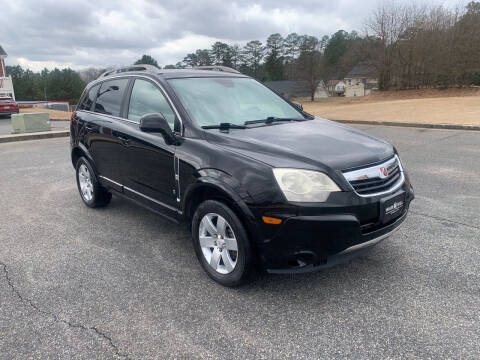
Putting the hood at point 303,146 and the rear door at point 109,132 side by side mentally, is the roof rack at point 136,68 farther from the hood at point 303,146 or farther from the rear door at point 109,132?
the hood at point 303,146

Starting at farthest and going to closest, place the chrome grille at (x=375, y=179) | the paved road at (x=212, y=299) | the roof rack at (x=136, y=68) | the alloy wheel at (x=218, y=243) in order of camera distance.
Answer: the roof rack at (x=136, y=68), the alloy wheel at (x=218, y=243), the chrome grille at (x=375, y=179), the paved road at (x=212, y=299)

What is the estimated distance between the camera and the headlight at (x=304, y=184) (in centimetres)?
274

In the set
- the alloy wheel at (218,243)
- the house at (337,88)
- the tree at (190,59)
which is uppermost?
the tree at (190,59)

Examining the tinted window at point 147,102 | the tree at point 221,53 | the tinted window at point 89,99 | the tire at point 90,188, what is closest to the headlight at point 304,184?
the tinted window at point 147,102

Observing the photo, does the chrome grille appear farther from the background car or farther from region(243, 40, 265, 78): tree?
region(243, 40, 265, 78): tree

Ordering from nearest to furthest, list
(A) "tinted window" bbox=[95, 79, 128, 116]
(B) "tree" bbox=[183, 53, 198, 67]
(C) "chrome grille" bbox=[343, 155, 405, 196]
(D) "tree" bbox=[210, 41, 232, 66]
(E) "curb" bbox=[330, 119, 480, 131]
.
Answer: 1. (C) "chrome grille" bbox=[343, 155, 405, 196]
2. (A) "tinted window" bbox=[95, 79, 128, 116]
3. (E) "curb" bbox=[330, 119, 480, 131]
4. (B) "tree" bbox=[183, 53, 198, 67]
5. (D) "tree" bbox=[210, 41, 232, 66]

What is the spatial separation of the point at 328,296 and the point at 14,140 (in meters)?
13.1

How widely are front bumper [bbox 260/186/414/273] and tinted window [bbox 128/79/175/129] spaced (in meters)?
1.57

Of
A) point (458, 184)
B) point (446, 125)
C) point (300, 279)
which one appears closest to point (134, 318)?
point (300, 279)

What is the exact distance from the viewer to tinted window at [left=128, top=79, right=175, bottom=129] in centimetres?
376

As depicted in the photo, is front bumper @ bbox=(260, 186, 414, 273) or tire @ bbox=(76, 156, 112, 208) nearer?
front bumper @ bbox=(260, 186, 414, 273)

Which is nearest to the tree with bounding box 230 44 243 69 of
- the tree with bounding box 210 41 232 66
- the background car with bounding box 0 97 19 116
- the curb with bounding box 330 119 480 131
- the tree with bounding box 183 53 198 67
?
the tree with bounding box 210 41 232 66

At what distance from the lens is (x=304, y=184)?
277 centimetres

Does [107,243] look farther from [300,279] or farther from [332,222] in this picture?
[332,222]
